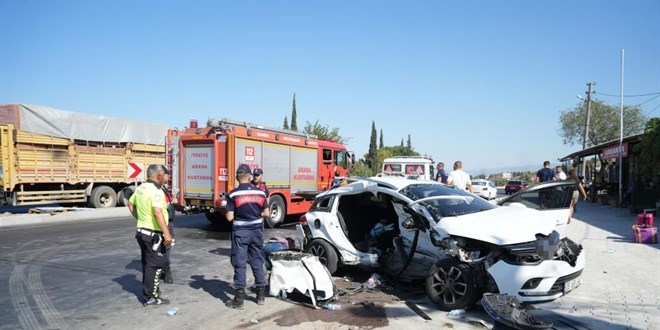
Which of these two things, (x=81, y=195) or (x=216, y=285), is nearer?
(x=216, y=285)

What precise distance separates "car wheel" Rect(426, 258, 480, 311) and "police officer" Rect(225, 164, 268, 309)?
81.4 inches

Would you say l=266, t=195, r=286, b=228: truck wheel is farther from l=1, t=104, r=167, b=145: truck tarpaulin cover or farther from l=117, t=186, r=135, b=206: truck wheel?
l=1, t=104, r=167, b=145: truck tarpaulin cover

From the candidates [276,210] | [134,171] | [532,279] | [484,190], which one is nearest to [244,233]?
[532,279]

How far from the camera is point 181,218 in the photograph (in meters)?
15.1

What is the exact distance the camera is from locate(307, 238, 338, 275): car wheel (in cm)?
655

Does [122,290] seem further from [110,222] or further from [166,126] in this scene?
[166,126]

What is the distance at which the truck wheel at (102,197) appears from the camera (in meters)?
16.8

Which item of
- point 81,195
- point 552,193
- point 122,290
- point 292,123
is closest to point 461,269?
point 552,193

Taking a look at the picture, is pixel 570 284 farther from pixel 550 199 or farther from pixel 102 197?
pixel 102 197

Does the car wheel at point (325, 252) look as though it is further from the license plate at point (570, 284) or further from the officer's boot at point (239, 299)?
the license plate at point (570, 284)

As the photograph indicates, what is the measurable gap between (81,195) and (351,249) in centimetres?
1409

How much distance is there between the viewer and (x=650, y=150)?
640 inches

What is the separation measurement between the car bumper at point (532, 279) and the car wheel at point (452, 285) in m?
0.30

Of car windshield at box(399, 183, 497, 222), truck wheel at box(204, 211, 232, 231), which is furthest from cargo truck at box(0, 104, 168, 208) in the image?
car windshield at box(399, 183, 497, 222)
